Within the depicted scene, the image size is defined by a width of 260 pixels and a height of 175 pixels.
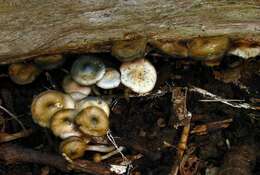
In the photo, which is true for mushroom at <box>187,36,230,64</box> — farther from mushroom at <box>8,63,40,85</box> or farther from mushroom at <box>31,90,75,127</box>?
mushroom at <box>8,63,40,85</box>

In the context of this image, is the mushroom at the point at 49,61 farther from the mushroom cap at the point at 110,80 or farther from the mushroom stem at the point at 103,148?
the mushroom stem at the point at 103,148

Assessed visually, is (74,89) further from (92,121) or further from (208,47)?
(208,47)

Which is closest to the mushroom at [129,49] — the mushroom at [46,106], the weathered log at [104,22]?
the weathered log at [104,22]

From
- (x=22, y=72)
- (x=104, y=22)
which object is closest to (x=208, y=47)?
(x=104, y=22)

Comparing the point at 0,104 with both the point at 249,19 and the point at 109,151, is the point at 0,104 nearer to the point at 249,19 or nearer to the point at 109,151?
the point at 109,151

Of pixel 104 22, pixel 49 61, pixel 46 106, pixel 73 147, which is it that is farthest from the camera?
pixel 49 61

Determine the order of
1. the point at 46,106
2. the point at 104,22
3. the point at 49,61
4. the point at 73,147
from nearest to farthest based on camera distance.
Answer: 1. the point at 104,22
2. the point at 73,147
3. the point at 46,106
4. the point at 49,61

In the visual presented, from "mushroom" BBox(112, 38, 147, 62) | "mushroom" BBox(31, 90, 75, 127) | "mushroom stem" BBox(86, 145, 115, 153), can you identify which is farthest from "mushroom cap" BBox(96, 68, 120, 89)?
"mushroom stem" BBox(86, 145, 115, 153)
